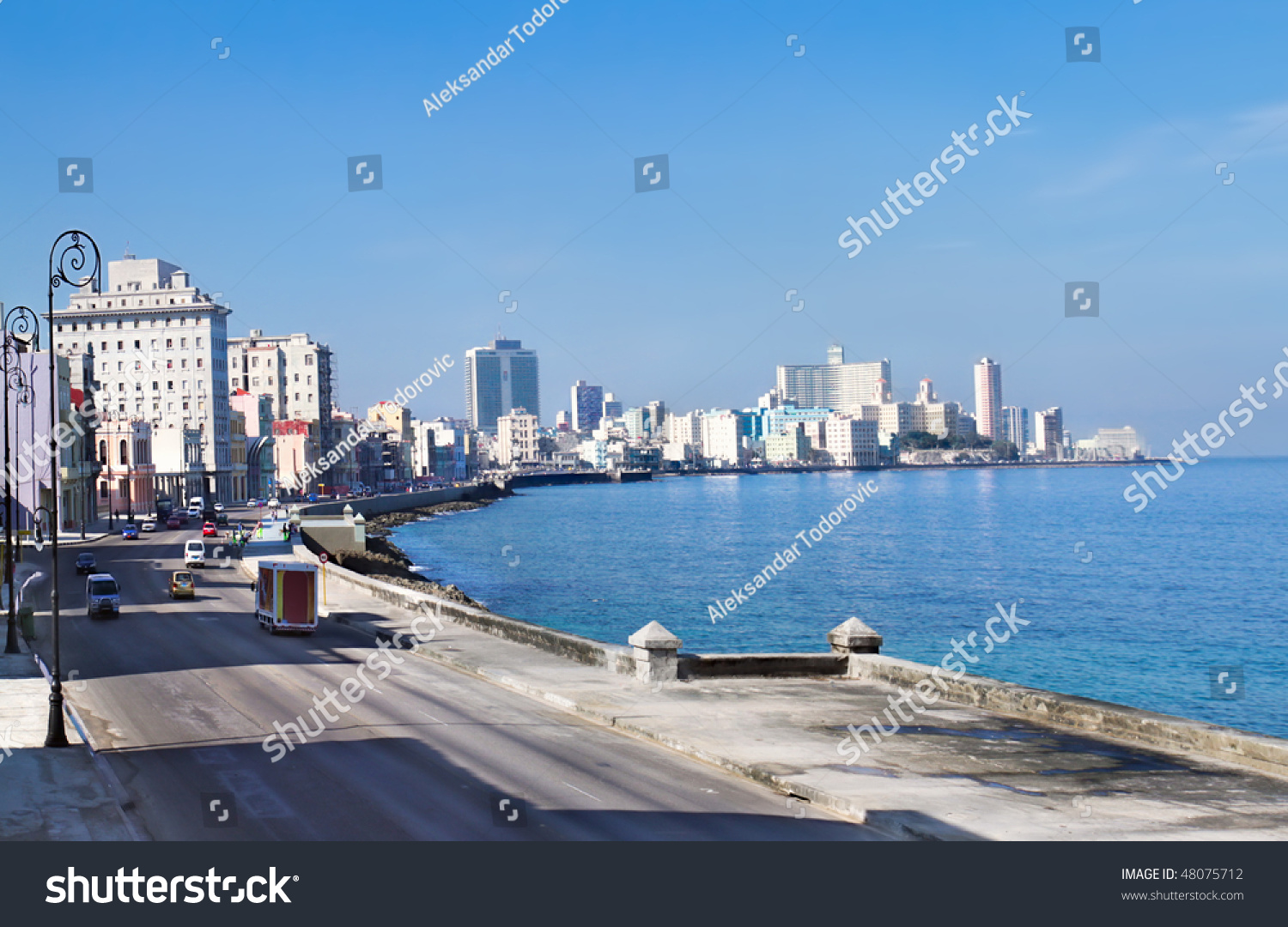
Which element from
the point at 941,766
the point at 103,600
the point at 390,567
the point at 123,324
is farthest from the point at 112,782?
the point at 123,324

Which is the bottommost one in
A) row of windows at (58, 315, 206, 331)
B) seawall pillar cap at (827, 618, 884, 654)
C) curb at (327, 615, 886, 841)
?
curb at (327, 615, 886, 841)

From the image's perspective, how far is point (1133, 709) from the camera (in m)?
17.4

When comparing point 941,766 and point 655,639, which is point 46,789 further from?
point 941,766

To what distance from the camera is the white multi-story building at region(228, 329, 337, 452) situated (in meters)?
189

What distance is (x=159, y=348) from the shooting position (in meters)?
144

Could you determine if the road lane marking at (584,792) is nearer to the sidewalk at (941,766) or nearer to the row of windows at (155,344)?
the sidewalk at (941,766)

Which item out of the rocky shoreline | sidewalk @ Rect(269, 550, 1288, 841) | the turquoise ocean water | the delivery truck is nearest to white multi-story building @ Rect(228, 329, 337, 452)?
the turquoise ocean water

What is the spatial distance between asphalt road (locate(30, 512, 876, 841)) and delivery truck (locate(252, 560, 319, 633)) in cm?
435

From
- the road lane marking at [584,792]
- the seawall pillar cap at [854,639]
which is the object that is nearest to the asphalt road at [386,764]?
the road lane marking at [584,792]

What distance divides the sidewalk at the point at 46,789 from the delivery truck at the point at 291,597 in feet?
37.4

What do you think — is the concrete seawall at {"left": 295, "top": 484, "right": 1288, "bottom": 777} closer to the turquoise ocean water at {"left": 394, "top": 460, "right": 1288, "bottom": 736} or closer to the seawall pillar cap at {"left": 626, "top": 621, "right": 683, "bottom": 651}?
the seawall pillar cap at {"left": 626, "top": 621, "right": 683, "bottom": 651}

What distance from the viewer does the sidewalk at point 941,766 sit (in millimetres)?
12742

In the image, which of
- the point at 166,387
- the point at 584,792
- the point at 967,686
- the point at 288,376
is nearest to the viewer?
the point at 584,792

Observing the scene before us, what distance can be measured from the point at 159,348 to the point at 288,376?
158ft
